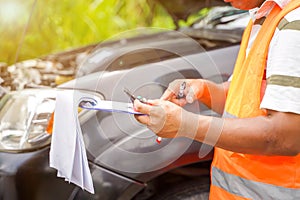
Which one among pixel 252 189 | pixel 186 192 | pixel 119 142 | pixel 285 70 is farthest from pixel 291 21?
pixel 186 192

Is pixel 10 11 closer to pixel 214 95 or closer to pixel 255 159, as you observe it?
pixel 214 95

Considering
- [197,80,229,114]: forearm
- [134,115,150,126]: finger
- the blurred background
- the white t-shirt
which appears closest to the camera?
the white t-shirt

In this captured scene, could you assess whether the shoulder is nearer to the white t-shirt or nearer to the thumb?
the white t-shirt

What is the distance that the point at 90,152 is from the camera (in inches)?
82.0

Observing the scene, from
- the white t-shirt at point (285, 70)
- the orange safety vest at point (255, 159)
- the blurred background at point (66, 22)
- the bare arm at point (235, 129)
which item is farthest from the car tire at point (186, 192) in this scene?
the blurred background at point (66, 22)

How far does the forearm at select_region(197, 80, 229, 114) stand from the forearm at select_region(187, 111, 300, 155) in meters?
0.39

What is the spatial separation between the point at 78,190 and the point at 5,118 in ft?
1.77

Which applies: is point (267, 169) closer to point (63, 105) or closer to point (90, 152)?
point (63, 105)

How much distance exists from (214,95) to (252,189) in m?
0.40

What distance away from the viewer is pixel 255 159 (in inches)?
58.2

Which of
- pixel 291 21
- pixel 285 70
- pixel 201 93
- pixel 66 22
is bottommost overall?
pixel 66 22

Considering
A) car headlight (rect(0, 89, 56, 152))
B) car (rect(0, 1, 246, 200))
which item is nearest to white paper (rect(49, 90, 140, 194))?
car (rect(0, 1, 246, 200))

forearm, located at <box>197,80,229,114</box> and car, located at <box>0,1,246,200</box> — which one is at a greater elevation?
forearm, located at <box>197,80,229,114</box>

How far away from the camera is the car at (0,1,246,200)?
2078 mm
